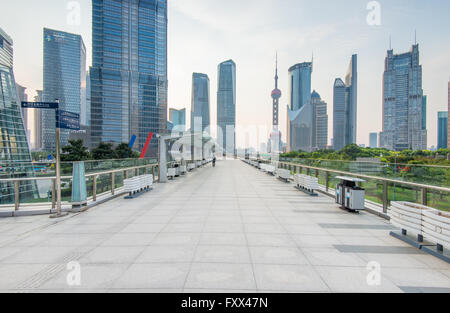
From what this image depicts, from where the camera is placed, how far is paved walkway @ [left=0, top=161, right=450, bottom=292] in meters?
3.02

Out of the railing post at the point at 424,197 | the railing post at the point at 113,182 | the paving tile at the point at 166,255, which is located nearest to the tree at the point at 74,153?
the railing post at the point at 113,182

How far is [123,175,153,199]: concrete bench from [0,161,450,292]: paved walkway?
2396 mm

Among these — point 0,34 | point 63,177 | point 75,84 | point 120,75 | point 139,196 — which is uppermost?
point 75,84

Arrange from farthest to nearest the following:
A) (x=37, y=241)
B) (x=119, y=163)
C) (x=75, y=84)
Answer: (x=75, y=84) < (x=119, y=163) < (x=37, y=241)

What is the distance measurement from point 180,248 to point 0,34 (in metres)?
54.0

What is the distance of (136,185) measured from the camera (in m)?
9.52

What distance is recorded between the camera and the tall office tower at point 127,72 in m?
97.0

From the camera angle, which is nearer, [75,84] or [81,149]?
[81,149]

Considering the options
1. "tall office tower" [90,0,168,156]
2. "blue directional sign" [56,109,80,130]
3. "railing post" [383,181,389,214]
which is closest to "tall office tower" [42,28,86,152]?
"tall office tower" [90,0,168,156]

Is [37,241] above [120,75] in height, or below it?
below

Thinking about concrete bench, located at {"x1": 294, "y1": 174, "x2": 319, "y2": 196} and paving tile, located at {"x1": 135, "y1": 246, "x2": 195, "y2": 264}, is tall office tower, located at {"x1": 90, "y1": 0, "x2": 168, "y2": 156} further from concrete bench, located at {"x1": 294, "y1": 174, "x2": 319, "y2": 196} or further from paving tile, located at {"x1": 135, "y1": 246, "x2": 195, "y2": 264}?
paving tile, located at {"x1": 135, "y1": 246, "x2": 195, "y2": 264}

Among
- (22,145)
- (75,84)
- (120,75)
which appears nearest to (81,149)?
(22,145)

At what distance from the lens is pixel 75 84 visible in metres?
155
